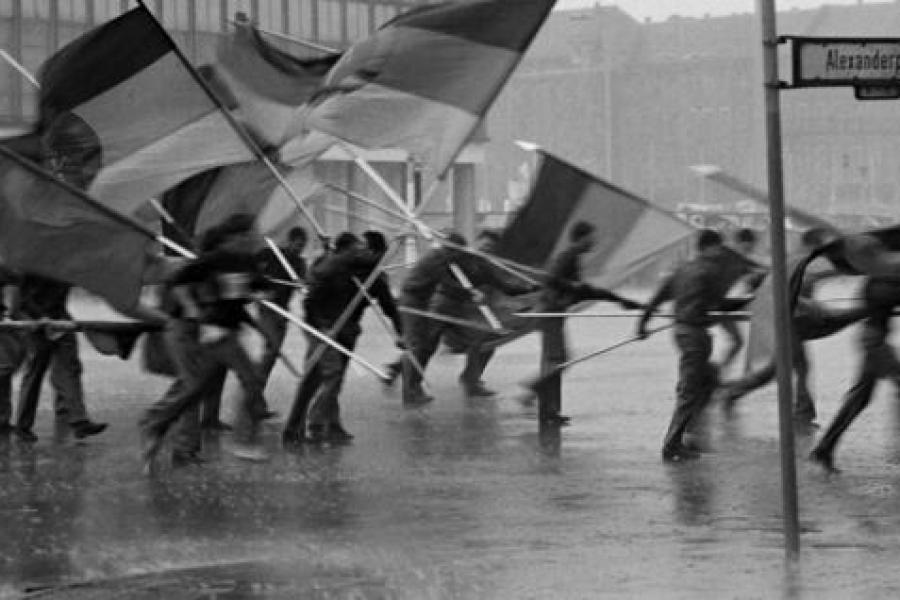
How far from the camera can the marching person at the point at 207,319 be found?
1354 cm

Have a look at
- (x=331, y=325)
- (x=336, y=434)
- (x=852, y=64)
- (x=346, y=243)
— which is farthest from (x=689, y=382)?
(x=852, y=64)

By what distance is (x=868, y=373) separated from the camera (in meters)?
13.3

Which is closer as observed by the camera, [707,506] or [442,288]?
[707,506]

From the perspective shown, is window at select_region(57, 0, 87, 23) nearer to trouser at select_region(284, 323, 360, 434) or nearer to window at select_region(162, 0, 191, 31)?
window at select_region(162, 0, 191, 31)

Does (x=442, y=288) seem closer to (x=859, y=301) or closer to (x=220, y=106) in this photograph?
(x=220, y=106)

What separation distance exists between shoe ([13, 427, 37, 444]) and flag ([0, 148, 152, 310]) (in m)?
2.83

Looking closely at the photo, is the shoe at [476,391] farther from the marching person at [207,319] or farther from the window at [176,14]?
the window at [176,14]

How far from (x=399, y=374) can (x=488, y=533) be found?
9457mm

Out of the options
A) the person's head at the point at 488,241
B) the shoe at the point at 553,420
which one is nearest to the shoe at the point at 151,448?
the shoe at the point at 553,420

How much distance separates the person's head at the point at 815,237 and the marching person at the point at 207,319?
3708 millimetres

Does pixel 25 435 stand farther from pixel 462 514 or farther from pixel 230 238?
pixel 462 514

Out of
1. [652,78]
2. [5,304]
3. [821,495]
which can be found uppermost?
[652,78]

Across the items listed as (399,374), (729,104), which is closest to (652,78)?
(729,104)

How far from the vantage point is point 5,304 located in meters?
16.4
